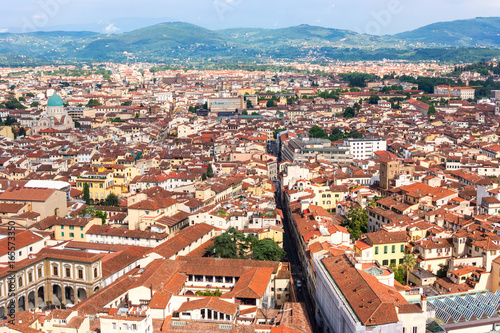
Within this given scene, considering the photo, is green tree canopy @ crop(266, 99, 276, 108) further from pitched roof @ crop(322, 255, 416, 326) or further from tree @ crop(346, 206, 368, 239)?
pitched roof @ crop(322, 255, 416, 326)

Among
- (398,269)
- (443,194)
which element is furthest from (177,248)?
(443,194)

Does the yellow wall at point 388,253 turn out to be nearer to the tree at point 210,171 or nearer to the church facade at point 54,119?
the tree at point 210,171

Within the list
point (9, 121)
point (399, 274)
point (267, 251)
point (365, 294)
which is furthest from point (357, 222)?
point (9, 121)

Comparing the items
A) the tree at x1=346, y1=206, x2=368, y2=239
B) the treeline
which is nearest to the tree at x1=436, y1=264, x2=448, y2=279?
the tree at x1=346, y1=206, x2=368, y2=239

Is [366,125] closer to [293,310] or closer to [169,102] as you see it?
[169,102]

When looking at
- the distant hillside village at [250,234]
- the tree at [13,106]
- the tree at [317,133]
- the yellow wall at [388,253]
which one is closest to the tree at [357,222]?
the distant hillside village at [250,234]
